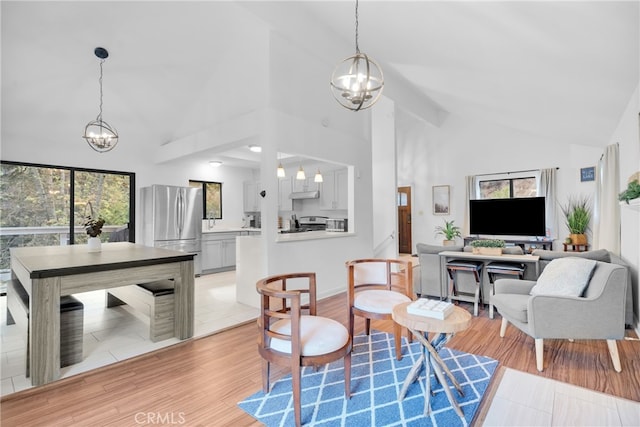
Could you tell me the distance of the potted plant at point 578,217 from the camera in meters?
6.03

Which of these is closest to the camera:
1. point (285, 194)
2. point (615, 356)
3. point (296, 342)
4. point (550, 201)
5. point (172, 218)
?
point (296, 342)

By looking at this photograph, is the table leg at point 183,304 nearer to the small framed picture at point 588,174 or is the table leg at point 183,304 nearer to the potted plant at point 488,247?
the potted plant at point 488,247

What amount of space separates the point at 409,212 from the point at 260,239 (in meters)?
6.19

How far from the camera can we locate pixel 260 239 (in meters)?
4.01

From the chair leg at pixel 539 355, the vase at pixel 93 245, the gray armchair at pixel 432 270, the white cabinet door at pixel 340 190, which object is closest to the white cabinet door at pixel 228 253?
the white cabinet door at pixel 340 190

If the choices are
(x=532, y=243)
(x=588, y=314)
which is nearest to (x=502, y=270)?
(x=588, y=314)

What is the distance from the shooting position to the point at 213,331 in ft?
10.8

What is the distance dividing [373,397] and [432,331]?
642 millimetres

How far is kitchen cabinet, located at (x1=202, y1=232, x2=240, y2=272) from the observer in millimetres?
6223

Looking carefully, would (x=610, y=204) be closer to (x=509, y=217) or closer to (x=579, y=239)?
(x=579, y=239)

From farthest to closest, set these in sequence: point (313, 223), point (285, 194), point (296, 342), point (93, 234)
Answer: point (285, 194), point (313, 223), point (93, 234), point (296, 342)

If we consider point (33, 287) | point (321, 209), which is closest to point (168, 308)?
point (33, 287)

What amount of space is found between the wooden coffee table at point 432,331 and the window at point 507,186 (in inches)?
256

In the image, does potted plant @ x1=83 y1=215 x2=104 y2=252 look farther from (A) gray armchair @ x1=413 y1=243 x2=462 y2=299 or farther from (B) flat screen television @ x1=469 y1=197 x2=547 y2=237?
(B) flat screen television @ x1=469 y1=197 x2=547 y2=237
